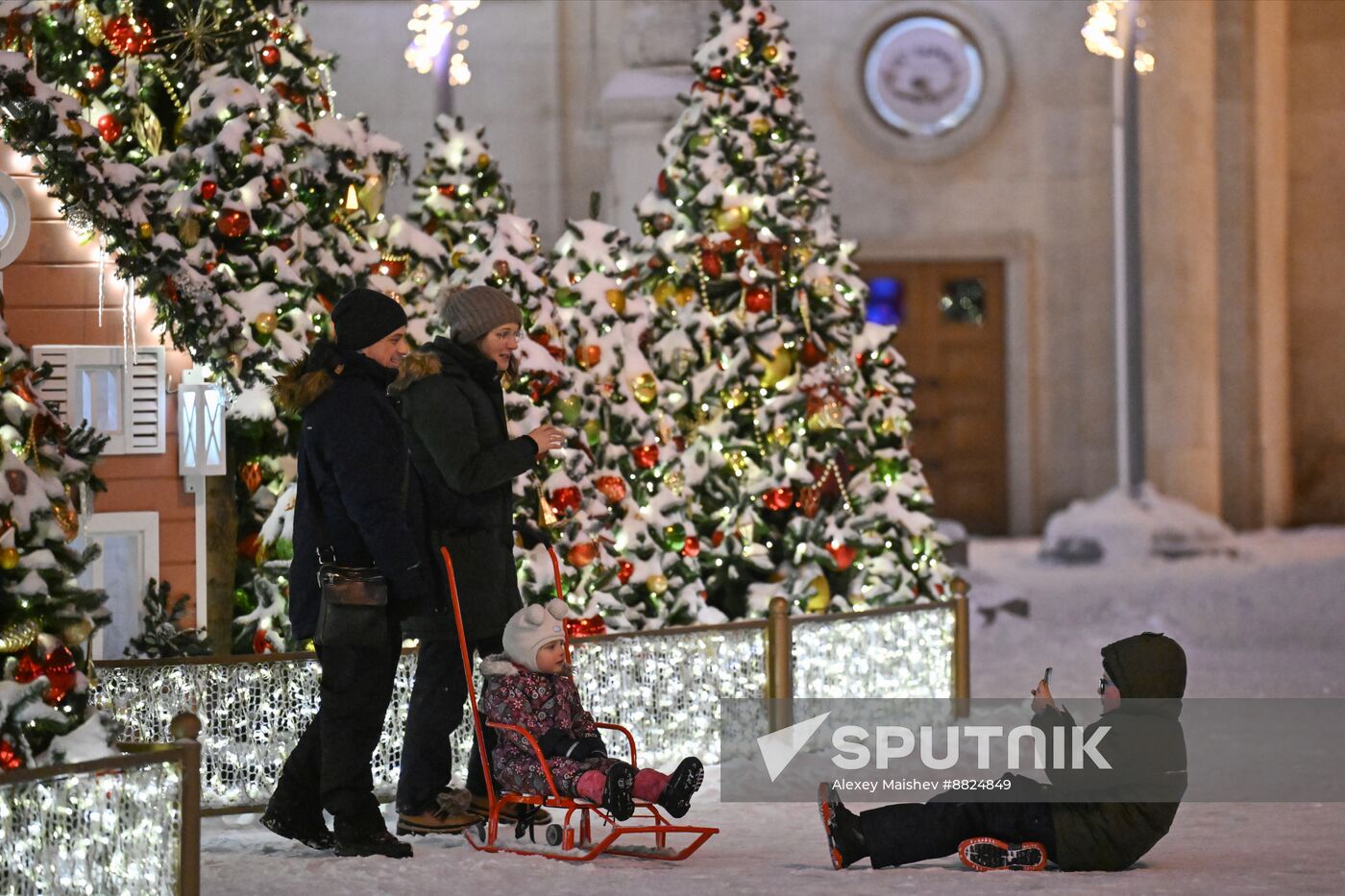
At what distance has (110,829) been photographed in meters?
4.62

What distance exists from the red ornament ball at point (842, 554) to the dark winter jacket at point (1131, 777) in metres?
3.19

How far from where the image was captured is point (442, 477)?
5918 millimetres

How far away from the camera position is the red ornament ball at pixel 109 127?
7.04 metres

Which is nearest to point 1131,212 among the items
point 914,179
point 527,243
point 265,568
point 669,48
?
point 914,179

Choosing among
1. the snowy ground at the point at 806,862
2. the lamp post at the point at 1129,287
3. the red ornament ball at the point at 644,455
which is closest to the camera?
the snowy ground at the point at 806,862

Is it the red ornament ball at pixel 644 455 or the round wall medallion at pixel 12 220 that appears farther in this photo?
the red ornament ball at pixel 644 455

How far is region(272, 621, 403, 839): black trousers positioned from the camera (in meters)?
5.62

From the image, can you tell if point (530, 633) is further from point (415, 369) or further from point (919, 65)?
point (919, 65)

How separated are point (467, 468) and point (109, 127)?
2.28 metres

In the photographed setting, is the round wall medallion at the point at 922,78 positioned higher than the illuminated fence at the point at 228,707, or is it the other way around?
the round wall medallion at the point at 922,78

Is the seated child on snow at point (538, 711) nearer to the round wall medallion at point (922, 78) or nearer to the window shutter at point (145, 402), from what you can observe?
the window shutter at point (145, 402)

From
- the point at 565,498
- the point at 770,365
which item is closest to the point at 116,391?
the point at 565,498

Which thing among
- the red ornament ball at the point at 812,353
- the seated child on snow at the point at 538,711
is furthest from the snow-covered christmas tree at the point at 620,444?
the seated child on snow at the point at 538,711

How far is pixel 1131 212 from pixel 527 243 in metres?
10.4
